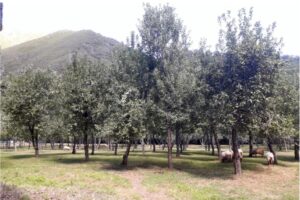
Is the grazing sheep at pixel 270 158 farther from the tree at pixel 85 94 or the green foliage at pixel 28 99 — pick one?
the green foliage at pixel 28 99

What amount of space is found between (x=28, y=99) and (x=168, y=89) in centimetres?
2390

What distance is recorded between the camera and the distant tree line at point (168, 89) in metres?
38.1

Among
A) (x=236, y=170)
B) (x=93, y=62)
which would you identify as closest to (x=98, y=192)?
(x=236, y=170)

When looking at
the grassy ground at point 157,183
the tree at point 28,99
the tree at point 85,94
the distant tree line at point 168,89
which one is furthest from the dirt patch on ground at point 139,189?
the tree at point 28,99

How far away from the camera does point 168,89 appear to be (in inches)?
1741

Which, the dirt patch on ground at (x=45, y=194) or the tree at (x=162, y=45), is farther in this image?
the tree at (x=162, y=45)

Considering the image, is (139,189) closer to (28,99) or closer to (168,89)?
(168,89)

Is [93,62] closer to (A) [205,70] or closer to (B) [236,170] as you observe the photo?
(A) [205,70]

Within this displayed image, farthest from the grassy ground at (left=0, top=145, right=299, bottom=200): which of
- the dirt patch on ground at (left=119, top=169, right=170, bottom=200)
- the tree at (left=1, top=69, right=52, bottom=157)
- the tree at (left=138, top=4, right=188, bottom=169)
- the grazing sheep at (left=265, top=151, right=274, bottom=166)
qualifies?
the tree at (left=1, top=69, right=52, bottom=157)

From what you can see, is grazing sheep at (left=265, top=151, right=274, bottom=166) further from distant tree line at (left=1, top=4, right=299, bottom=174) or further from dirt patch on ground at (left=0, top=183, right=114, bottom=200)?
dirt patch on ground at (left=0, top=183, right=114, bottom=200)

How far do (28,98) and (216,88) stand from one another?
30058mm

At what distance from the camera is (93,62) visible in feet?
179

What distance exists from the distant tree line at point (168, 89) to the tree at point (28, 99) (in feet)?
0.47

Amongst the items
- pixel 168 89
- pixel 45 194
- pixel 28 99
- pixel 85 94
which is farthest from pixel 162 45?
pixel 45 194
